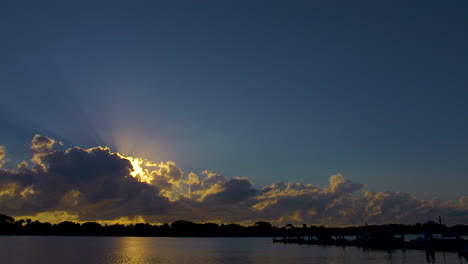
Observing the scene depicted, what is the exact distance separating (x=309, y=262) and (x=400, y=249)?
177 ft

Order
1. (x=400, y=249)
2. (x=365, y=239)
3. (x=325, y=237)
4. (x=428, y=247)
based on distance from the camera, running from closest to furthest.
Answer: (x=428, y=247) → (x=400, y=249) → (x=365, y=239) → (x=325, y=237)

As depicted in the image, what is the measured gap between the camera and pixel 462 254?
106 meters

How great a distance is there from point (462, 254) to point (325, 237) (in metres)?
92.2

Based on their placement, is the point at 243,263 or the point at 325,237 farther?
the point at 325,237

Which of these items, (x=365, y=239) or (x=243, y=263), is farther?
(x=365, y=239)

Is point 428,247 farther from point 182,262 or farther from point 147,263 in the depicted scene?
point 147,263

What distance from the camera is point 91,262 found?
11144cm

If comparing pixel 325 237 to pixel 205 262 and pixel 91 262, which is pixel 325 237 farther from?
pixel 91 262

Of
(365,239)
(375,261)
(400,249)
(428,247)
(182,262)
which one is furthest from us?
(365,239)

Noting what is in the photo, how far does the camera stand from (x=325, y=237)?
638 ft

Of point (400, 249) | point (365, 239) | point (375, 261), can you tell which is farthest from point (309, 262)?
point (365, 239)

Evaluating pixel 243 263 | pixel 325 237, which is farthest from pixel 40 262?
pixel 325 237

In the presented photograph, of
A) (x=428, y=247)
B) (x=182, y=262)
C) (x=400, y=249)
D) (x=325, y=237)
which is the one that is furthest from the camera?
(x=325, y=237)

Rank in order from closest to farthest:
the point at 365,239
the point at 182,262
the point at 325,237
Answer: the point at 182,262
the point at 365,239
the point at 325,237
